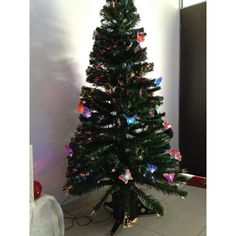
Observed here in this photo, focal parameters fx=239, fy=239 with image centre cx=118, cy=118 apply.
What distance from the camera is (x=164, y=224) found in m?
1.63

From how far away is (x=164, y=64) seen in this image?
9.40 feet

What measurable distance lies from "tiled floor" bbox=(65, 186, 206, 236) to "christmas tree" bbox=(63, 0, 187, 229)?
0.21 m

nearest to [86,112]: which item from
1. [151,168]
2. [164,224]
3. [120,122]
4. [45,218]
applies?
[120,122]

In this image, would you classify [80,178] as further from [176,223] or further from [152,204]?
[176,223]

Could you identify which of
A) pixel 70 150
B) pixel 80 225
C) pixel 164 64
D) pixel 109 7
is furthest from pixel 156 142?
pixel 164 64

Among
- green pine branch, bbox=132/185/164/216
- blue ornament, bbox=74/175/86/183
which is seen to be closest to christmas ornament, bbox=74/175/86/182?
blue ornament, bbox=74/175/86/183

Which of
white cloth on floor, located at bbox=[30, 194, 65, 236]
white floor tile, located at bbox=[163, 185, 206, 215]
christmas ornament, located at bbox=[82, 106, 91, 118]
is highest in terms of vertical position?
christmas ornament, located at bbox=[82, 106, 91, 118]

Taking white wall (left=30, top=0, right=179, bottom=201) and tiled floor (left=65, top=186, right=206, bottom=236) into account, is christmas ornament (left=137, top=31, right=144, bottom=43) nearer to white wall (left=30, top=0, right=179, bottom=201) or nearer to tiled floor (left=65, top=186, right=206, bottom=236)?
white wall (left=30, top=0, right=179, bottom=201)

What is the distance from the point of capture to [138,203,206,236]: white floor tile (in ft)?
5.08

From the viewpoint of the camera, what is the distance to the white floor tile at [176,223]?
5.08 ft

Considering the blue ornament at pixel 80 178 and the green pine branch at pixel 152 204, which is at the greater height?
the blue ornament at pixel 80 178

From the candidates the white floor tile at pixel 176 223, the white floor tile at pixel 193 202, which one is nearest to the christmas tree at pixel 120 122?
the white floor tile at pixel 176 223

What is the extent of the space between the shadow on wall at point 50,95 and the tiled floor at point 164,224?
352mm

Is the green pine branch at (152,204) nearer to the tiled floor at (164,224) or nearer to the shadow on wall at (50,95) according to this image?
the tiled floor at (164,224)
